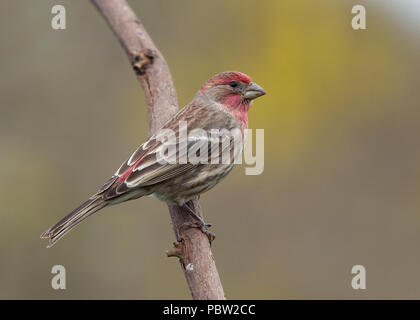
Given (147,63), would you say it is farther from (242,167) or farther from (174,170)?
(242,167)

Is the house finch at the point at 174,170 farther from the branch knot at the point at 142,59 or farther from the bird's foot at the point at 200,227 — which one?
the branch knot at the point at 142,59

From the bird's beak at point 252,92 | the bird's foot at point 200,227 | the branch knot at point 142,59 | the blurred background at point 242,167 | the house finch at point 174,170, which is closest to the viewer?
the bird's foot at point 200,227

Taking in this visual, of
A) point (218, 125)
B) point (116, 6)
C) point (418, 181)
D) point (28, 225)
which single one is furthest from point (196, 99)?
point (418, 181)

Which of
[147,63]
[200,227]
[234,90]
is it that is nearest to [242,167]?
[234,90]

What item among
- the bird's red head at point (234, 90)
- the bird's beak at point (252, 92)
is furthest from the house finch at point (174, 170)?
the bird's beak at point (252, 92)

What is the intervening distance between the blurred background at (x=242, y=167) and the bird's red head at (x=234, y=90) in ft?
12.4

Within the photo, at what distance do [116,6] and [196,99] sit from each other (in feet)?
5.13

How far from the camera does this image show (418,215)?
12312 millimetres

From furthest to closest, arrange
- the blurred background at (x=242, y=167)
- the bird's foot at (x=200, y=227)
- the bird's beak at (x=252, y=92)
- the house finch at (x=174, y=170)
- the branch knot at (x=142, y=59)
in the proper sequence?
the blurred background at (x=242, y=167), the bird's beak at (x=252, y=92), the branch knot at (x=142, y=59), the house finch at (x=174, y=170), the bird's foot at (x=200, y=227)

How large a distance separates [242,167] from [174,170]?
508cm

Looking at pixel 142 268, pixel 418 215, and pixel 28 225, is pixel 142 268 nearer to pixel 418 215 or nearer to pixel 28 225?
pixel 28 225

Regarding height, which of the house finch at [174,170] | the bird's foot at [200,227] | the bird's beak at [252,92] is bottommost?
the bird's foot at [200,227]

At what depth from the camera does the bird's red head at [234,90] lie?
789 cm

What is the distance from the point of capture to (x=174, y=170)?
22.5 ft
